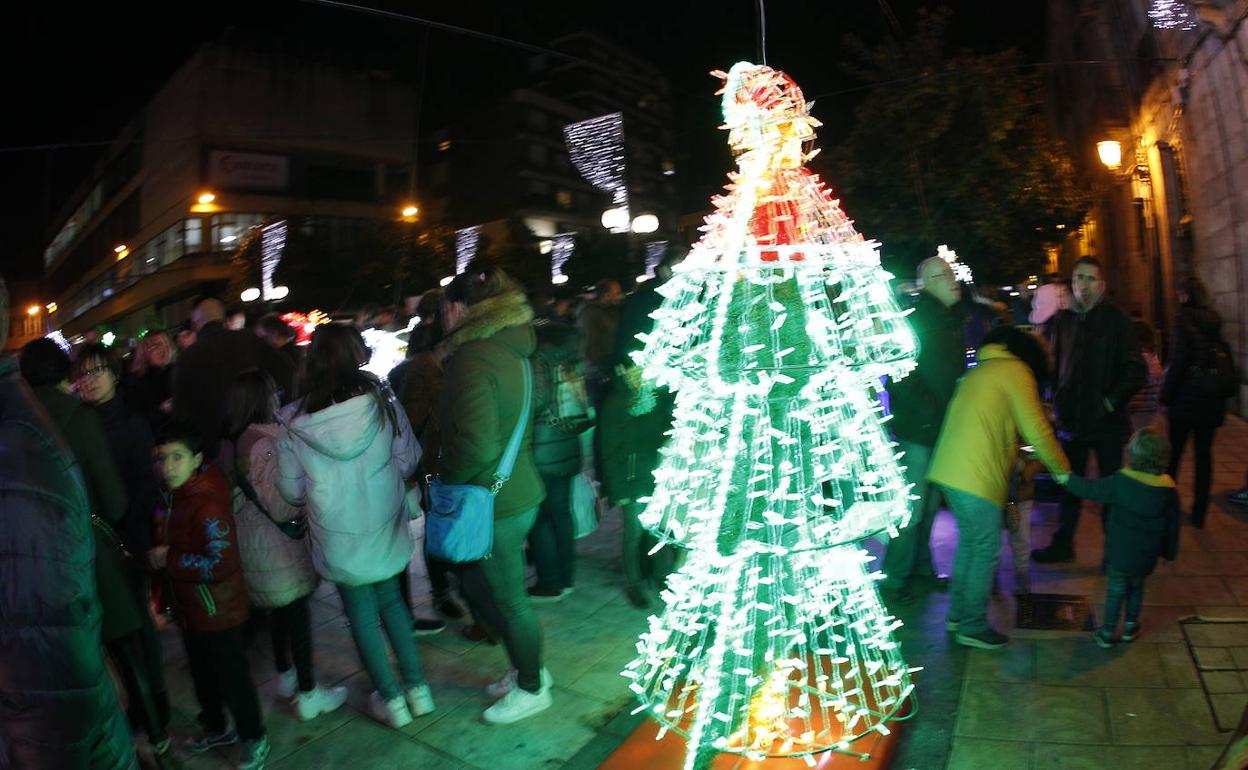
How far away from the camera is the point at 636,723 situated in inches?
148

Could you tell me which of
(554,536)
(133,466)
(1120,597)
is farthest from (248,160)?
→ (1120,597)

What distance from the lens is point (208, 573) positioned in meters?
3.42

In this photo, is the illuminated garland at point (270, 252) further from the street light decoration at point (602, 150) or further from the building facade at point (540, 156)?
the street light decoration at point (602, 150)

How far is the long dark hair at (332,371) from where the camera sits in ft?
11.5

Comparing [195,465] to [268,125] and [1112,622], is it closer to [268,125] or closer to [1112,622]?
[1112,622]

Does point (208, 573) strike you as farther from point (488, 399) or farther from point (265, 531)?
point (488, 399)

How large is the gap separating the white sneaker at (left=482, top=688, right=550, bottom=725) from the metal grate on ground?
2617 millimetres

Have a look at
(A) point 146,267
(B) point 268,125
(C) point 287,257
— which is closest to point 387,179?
(B) point 268,125

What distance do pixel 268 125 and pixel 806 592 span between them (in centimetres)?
4236

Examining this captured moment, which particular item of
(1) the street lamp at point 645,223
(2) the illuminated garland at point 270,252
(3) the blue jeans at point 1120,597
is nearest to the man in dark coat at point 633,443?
(3) the blue jeans at point 1120,597

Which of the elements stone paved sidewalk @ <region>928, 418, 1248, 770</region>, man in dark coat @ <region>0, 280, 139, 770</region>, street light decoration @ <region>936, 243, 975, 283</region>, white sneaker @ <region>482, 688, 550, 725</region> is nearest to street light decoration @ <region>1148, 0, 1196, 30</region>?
street light decoration @ <region>936, 243, 975, 283</region>

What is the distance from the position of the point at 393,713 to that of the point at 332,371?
5.40 feet

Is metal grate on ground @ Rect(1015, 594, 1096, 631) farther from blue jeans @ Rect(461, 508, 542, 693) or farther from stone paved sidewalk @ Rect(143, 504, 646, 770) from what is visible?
blue jeans @ Rect(461, 508, 542, 693)

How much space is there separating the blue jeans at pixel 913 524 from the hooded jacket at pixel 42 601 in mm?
4061
